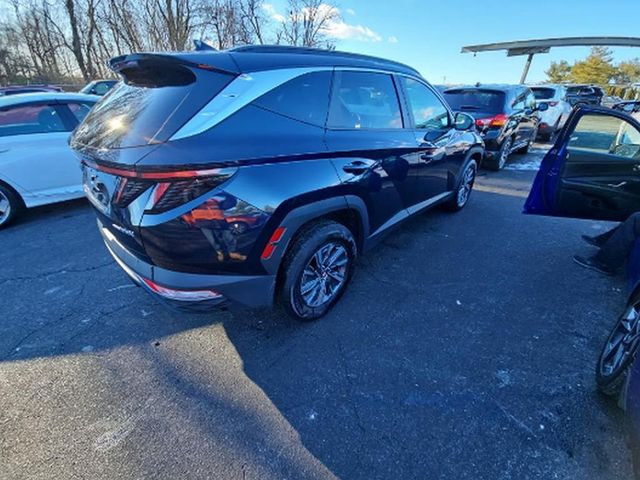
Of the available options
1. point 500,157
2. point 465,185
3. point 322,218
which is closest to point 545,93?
point 500,157

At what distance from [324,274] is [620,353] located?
190 centimetres

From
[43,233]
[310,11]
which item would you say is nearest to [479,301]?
[43,233]

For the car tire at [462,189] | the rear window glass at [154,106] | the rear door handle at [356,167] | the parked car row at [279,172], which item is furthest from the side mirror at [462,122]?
Result: the rear window glass at [154,106]

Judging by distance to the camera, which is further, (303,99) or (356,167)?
(356,167)

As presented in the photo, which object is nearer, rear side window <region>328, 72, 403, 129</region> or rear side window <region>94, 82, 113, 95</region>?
rear side window <region>328, 72, 403, 129</region>

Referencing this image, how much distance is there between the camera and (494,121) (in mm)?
6648

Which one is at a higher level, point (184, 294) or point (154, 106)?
point (154, 106)

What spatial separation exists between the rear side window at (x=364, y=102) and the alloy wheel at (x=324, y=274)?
0.92m

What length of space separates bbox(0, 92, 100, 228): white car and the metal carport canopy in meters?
37.2

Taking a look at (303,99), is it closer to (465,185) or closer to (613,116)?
(613,116)

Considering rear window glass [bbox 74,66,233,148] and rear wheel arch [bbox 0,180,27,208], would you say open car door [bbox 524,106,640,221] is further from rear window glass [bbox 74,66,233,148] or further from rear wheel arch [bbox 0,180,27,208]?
rear wheel arch [bbox 0,180,27,208]

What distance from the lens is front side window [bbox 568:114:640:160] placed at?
3240 mm

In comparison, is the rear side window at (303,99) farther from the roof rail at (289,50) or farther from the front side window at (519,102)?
the front side window at (519,102)

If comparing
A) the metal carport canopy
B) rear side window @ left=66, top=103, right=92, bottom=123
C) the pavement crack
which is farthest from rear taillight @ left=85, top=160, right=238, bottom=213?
the metal carport canopy
